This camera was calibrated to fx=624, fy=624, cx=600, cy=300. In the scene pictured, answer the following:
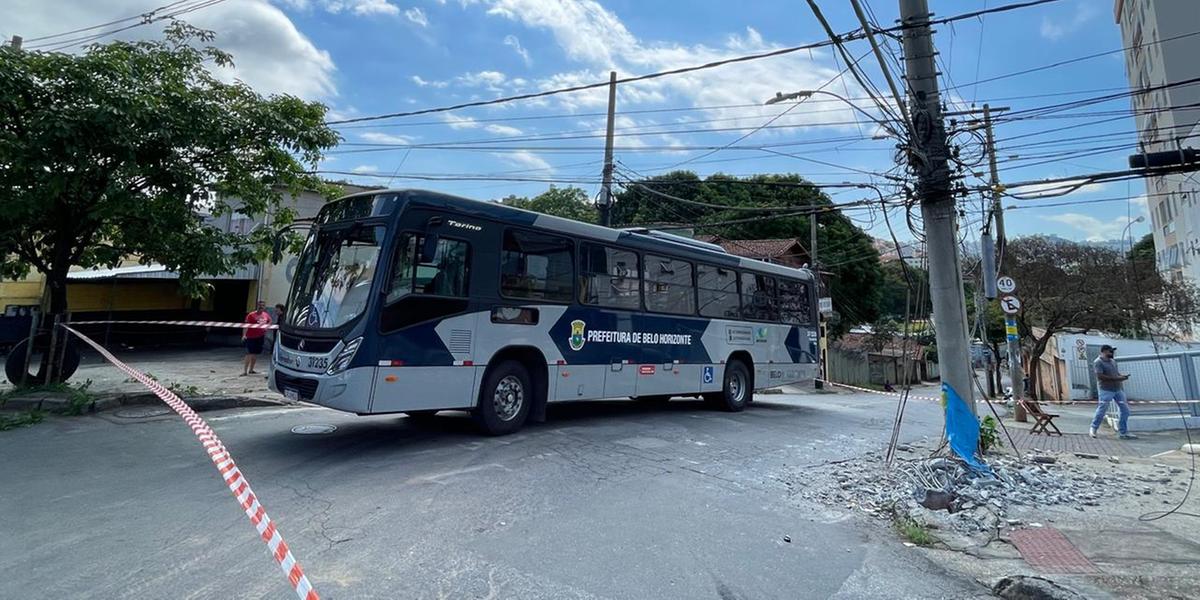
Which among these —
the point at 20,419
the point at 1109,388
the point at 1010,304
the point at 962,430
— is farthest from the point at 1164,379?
the point at 20,419

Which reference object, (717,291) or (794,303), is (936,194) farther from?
(794,303)

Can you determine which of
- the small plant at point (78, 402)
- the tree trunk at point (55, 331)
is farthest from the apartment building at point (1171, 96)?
the tree trunk at point (55, 331)

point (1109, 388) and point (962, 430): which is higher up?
point (1109, 388)

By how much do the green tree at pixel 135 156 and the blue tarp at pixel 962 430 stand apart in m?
10.1

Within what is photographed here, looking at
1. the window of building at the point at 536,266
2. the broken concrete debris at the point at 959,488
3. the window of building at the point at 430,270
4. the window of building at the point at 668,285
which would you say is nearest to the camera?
the broken concrete debris at the point at 959,488

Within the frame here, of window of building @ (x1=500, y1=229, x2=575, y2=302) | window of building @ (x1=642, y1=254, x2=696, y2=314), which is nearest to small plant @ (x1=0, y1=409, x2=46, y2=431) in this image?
window of building @ (x1=500, y1=229, x2=575, y2=302)

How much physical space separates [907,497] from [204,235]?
10.9 m

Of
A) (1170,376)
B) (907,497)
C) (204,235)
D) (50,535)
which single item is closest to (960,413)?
(907,497)

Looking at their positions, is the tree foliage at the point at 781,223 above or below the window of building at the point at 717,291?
above

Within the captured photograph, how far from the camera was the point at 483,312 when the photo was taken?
786cm

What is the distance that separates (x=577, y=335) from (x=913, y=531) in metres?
5.09

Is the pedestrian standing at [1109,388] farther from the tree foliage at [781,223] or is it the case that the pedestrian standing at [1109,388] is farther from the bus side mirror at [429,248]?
the tree foliage at [781,223]

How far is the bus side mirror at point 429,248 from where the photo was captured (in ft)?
24.0

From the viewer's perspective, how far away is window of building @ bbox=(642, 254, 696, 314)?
1046 centimetres
